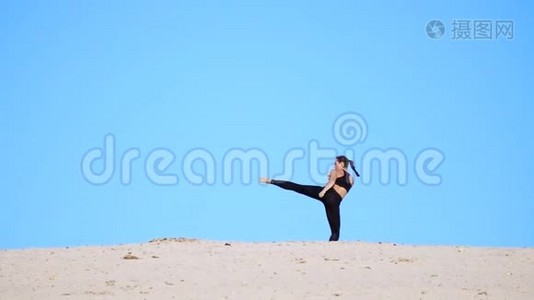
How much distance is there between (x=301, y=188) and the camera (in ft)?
63.7

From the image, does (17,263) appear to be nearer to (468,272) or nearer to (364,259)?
(364,259)

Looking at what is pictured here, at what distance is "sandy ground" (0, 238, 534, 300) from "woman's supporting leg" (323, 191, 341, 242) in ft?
8.86

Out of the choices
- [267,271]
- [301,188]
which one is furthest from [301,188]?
[267,271]

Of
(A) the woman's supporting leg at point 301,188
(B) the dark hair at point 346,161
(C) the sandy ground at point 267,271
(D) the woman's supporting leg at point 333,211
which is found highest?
(B) the dark hair at point 346,161

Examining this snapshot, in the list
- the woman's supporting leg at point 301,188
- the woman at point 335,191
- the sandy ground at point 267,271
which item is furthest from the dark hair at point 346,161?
the sandy ground at point 267,271

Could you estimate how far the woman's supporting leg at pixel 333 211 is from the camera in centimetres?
1905

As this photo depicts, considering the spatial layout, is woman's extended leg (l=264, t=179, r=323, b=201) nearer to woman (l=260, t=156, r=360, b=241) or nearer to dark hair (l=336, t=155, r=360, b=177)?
woman (l=260, t=156, r=360, b=241)

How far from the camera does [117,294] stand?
37.7 feet

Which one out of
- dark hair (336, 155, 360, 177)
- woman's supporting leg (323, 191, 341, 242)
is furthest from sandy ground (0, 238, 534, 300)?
dark hair (336, 155, 360, 177)

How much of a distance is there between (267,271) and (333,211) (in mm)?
6141

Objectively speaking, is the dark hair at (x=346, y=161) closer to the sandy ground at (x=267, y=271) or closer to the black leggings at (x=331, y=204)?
the black leggings at (x=331, y=204)

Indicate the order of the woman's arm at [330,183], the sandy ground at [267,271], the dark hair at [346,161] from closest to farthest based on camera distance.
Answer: the sandy ground at [267,271]
the woman's arm at [330,183]
the dark hair at [346,161]

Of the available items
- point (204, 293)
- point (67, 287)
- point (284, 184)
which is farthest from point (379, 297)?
point (284, 184)

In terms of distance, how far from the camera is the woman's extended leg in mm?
19234
